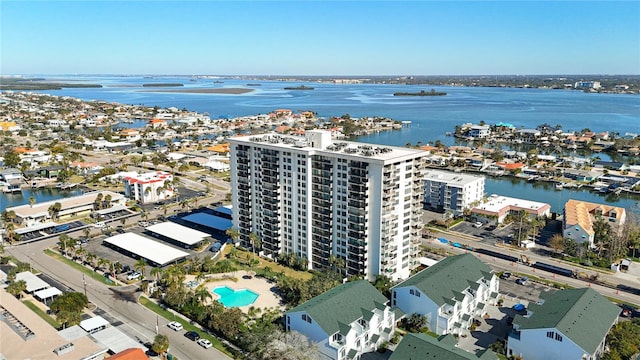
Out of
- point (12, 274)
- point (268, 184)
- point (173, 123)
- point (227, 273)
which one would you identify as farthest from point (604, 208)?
point (173, 123)

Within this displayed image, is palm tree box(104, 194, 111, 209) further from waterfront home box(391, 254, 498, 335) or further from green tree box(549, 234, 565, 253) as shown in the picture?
green tree box(549, 234, 565, 253)

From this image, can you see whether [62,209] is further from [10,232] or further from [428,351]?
[428,351]

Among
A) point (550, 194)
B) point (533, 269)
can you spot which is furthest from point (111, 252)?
point (550, 194)

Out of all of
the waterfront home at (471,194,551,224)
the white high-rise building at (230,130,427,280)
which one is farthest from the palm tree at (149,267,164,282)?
the waterfront home at (471,194,551,224)

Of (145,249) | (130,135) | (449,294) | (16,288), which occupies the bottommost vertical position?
(145,249)

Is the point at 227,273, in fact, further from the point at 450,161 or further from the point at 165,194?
the point at 450,161

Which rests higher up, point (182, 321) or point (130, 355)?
point (130, 355)
